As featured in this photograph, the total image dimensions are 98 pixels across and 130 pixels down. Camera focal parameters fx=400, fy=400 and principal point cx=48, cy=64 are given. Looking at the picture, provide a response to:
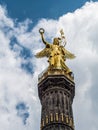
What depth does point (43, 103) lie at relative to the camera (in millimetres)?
63969

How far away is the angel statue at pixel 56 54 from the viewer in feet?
221

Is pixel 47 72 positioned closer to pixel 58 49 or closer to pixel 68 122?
pixel 58 49

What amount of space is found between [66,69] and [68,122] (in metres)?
10.8

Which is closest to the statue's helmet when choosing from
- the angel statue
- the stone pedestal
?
the angel statue

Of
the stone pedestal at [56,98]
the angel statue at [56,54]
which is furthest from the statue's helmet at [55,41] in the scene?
the stone pedestal at [56,98]

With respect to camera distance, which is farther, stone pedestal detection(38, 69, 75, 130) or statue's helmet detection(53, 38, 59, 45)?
statue's helmet detection(53, 38, 59, 45)

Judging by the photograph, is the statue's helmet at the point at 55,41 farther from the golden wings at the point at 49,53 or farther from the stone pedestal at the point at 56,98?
the stone pedestal at the point at 56,98

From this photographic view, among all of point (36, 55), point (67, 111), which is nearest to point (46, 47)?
point (36, 55)

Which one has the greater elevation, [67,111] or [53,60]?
[53,60]

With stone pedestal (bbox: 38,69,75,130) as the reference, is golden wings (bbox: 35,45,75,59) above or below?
above

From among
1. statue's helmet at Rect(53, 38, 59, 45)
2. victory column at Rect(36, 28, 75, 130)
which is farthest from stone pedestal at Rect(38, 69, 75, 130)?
statue's helmet at Rect(53, 38, 59, 45)

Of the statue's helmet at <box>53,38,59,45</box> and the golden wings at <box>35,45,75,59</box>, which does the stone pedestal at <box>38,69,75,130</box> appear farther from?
the statue's helmet at <box>53,38,59,45</box>

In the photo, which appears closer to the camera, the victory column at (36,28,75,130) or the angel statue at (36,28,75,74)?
the victory column at (36,28,75,130)

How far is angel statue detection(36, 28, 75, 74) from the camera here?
67312mm
